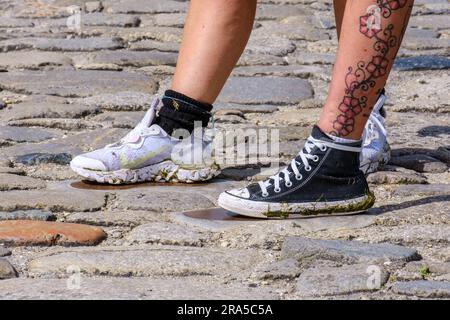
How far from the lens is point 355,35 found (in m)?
3.13

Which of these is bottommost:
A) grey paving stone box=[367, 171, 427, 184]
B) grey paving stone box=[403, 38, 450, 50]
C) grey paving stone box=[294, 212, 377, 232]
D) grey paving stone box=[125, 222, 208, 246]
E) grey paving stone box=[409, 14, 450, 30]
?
grey paving stone box=[125, 222, 208, 246]

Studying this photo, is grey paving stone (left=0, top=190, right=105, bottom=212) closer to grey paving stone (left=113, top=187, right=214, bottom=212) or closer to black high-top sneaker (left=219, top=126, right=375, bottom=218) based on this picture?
grey paving stone (left=113, top=187, right=214, bottom=212)

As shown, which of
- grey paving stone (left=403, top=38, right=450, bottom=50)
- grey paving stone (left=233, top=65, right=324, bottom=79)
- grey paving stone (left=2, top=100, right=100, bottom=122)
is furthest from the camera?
grey paving stone (left=403, top=38, right=450, bottom=50)

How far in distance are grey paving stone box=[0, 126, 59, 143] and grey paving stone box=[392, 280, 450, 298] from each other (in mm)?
1937

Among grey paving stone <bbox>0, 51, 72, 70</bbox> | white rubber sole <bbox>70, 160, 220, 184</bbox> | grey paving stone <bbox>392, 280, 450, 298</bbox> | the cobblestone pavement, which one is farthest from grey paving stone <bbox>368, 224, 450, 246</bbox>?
grey paving stone <bbox>0, 51, 72, 70</bbox>

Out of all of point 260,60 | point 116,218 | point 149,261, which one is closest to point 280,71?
point 260,60

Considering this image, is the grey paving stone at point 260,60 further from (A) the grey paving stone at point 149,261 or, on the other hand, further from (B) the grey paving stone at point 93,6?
(A) the grey paving stone at point 149,261

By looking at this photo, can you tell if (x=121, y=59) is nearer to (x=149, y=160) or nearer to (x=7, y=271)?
(x=149, y=160)

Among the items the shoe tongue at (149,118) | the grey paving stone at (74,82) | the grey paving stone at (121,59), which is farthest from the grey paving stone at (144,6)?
the shoe tongue at (149,118)

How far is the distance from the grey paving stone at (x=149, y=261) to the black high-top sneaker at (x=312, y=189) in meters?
0.29

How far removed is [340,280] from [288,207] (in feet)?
1.89

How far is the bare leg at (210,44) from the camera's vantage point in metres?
3.59

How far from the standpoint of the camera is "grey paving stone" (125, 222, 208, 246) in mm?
3074
